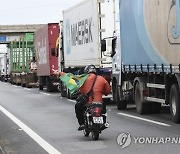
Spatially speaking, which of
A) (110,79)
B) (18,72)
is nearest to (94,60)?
(110,79)

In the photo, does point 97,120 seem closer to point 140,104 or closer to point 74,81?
point 74,81

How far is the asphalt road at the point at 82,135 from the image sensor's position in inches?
384

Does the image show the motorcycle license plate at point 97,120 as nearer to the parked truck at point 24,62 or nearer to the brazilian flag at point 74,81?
the brazilian flag at point 74,81

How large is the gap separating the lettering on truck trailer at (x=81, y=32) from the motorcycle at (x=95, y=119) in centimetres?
1096

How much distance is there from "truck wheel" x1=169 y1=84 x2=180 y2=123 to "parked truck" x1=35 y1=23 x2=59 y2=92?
17374mm

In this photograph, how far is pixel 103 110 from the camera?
36.0 ft

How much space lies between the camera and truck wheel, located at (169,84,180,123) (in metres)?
13.1

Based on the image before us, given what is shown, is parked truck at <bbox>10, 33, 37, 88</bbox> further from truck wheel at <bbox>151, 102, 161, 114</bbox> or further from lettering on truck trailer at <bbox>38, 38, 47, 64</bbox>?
truck wheel at <bbox>151, 102, 161, 114</bbox>

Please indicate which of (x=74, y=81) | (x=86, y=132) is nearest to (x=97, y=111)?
(x=86, y=132)

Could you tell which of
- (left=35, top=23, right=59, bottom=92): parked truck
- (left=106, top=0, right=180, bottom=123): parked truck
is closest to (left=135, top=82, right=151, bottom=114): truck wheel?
(left=106, top=0, right=180, bottom=123): parked truck

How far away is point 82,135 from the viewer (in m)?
11.8

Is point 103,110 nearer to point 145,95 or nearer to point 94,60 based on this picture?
point 145,95

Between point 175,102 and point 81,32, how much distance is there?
35.7ft

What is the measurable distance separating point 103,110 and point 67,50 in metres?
16.1
